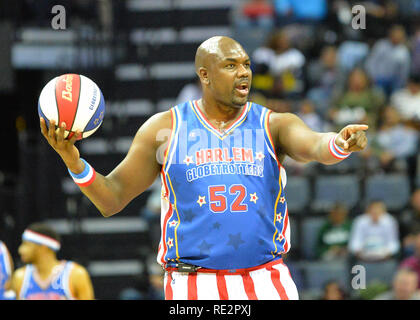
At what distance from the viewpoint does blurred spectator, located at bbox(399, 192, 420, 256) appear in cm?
1204

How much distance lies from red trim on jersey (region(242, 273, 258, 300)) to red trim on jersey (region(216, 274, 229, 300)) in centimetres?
14

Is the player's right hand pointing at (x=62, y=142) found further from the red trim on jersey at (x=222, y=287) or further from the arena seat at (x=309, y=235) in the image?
the arena seat at (x=309, y=235)

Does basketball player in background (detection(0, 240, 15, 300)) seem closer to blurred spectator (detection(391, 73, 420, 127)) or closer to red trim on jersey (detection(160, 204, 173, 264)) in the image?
red trim on jersey (detection(160, 204, 173, 264))

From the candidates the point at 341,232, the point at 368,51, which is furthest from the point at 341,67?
the point at 341,232

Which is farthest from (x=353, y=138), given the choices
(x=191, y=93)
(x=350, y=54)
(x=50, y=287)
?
(x=350, y=54)

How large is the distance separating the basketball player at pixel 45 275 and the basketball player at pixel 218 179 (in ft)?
12.0

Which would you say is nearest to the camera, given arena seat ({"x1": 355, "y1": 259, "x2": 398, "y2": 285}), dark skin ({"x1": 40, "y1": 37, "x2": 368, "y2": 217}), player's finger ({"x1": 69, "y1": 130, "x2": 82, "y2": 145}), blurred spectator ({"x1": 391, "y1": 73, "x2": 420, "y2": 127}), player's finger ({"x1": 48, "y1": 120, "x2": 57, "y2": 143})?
player's finger ({"x1": 48, "y1": 120, "x2": 57, "y2": 143})

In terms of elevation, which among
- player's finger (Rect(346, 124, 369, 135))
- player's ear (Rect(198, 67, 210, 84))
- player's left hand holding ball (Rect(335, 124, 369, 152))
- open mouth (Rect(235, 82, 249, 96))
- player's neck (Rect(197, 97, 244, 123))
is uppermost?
player's ear (Rect(198, 67, 210, 84))

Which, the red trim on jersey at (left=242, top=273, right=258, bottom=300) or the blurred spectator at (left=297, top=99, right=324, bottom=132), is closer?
the red trim on jersey at (left=242, top=273, right=258, bottom=300)

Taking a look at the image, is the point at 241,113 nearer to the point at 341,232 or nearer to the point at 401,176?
the point at 341,232

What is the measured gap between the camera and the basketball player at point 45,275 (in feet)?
30.5


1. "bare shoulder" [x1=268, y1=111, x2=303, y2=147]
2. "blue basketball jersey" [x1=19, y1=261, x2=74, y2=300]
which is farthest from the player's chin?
"blue basketball jersey" [x1=19, y1=261, x2=74, y2=300]

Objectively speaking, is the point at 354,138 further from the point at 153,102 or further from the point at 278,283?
the point at 153,102

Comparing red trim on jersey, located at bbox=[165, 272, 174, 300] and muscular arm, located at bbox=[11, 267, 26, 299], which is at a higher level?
red trim on jersey, located at bbox=[165, 272, 174, 300]
